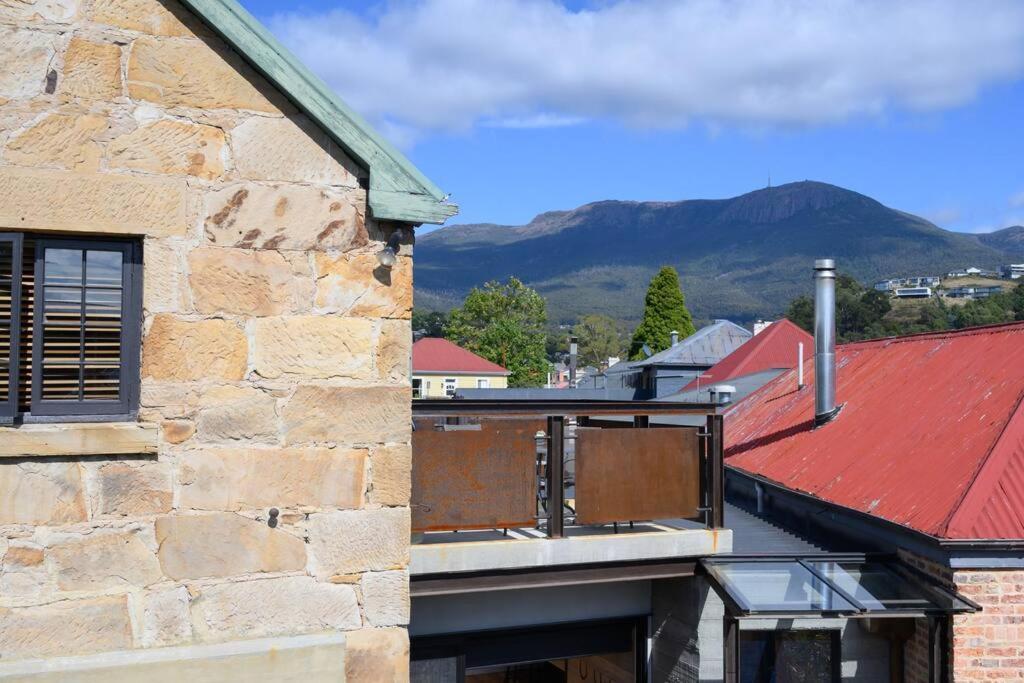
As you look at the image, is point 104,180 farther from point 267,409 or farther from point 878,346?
point 878,346

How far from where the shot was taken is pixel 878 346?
12930mm

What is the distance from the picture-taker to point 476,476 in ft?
22.0

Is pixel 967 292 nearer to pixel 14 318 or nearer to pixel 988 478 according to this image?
pixel 988 478

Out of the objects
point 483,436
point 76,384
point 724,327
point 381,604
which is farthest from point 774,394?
point 724,327

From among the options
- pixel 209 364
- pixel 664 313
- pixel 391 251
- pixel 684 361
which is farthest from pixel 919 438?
pixel 664 313

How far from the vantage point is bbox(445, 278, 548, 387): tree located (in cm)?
6494

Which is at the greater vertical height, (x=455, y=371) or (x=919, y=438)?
(x=919, y=438)

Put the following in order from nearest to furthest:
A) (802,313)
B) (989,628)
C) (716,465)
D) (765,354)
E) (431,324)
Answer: (989,628), (716,465), (765,354), (802,313), (431,324)

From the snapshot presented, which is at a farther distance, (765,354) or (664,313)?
(664,313)

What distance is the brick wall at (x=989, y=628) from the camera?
6.64m

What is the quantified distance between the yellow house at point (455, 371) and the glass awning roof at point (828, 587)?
55076 millimetres

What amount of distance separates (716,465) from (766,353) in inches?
977

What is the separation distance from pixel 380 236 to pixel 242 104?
3.05ft

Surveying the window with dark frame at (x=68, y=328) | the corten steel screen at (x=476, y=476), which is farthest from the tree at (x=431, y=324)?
the window with dark frame at (x=68, y=328)
